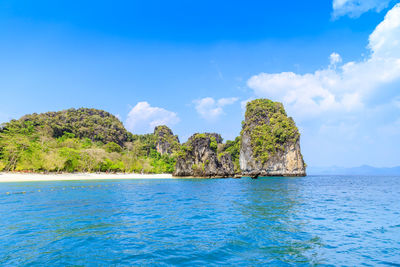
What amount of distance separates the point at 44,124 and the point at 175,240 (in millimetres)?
127643

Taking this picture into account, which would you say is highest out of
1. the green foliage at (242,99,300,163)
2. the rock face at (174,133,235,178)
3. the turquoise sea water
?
the green foliage at (242,99,300,163)

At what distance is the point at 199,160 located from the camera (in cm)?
9431

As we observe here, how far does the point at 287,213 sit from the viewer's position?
15.3 m

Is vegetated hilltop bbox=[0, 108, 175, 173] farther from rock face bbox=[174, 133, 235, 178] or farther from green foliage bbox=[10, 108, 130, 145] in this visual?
rock face bbox=[174, 133, 235, 178]

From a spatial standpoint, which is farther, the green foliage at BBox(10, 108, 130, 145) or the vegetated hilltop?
the green foliage at BBox(10, 108, 130, 145)

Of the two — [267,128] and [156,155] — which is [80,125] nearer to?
[156,155]

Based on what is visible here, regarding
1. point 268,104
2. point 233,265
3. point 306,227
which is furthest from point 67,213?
point 268,104

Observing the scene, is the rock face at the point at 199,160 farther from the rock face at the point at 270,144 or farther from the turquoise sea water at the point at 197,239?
the turquoise sea water at the point at 197,239

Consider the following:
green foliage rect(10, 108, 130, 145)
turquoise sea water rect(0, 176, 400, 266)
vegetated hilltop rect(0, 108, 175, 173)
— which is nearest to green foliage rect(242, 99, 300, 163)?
vegetated hilltop rect(0, 108, 175, 173)

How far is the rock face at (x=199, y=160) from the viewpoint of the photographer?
92731mm

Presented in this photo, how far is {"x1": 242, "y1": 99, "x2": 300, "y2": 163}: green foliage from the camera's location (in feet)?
340

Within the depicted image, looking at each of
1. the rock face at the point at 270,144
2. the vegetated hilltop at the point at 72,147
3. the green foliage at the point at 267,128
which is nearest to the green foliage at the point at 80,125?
the vegetated hilltop at the point at 72,147

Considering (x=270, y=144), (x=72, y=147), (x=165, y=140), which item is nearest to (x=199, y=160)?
(x=270, y=144)

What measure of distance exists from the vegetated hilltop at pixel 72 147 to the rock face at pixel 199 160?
19.8 meters
